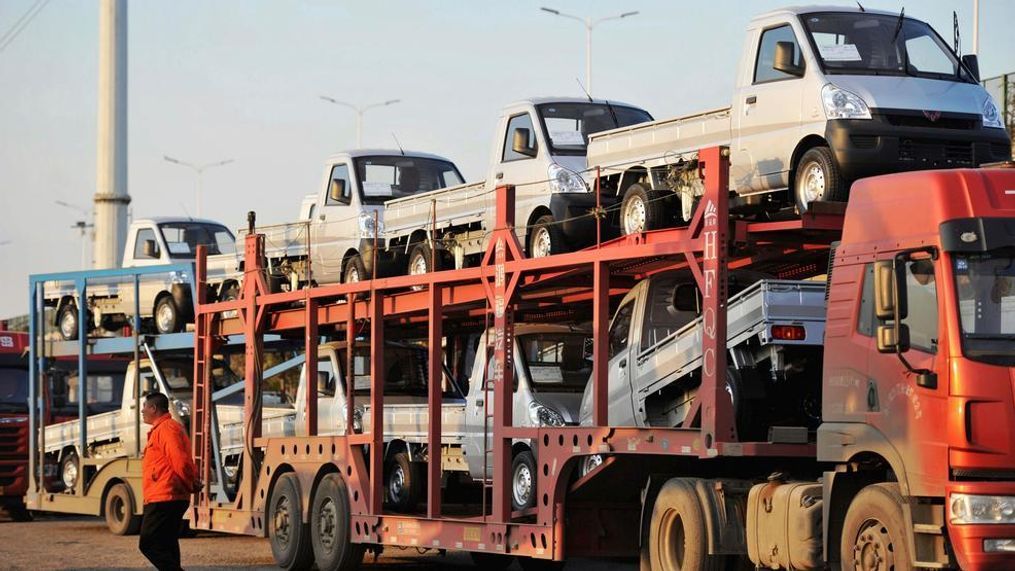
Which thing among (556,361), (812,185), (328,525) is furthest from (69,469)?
(812,185)

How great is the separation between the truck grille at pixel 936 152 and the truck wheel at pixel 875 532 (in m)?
3.02

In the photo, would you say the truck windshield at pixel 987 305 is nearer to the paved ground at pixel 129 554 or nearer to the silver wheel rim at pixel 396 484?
the silver wheel rim at pixel 396 484

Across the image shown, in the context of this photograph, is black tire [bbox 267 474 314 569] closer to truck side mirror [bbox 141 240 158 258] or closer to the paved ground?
the paved ground

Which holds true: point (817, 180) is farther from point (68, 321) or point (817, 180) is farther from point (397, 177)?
point (68, 321)

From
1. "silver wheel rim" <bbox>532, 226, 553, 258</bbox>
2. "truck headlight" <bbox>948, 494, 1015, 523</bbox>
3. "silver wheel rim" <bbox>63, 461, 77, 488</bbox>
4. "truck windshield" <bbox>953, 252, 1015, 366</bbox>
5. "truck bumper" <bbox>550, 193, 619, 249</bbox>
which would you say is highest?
"truck bumper" <bbox>550, 193, 619, 249</bbox>

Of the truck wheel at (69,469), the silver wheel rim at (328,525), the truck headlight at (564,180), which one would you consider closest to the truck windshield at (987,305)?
the truck headlight at (564,180)

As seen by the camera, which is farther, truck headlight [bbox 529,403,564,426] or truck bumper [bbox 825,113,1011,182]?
truck headlight [bbox 529,403,564,426]

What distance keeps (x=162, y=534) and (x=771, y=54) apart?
594 cm

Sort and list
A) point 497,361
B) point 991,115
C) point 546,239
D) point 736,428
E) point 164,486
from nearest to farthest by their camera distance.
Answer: point 736,428 → point 991,115 → point 164,486 → point 497,361 → point 546,239

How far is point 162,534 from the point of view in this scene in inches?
513

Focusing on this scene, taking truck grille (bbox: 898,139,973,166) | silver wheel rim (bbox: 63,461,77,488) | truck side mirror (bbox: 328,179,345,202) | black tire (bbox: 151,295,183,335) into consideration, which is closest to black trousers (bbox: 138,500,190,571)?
truck grille (bbox: 898,139,973,166)

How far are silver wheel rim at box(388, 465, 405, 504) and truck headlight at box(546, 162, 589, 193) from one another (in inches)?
123

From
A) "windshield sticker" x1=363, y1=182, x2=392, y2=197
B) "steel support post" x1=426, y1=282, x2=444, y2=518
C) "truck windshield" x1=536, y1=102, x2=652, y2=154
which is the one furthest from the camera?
"windshield sticker" x1=363, y1=182, x2=392, y2=197

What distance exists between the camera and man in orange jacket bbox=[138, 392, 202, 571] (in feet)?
42.5
